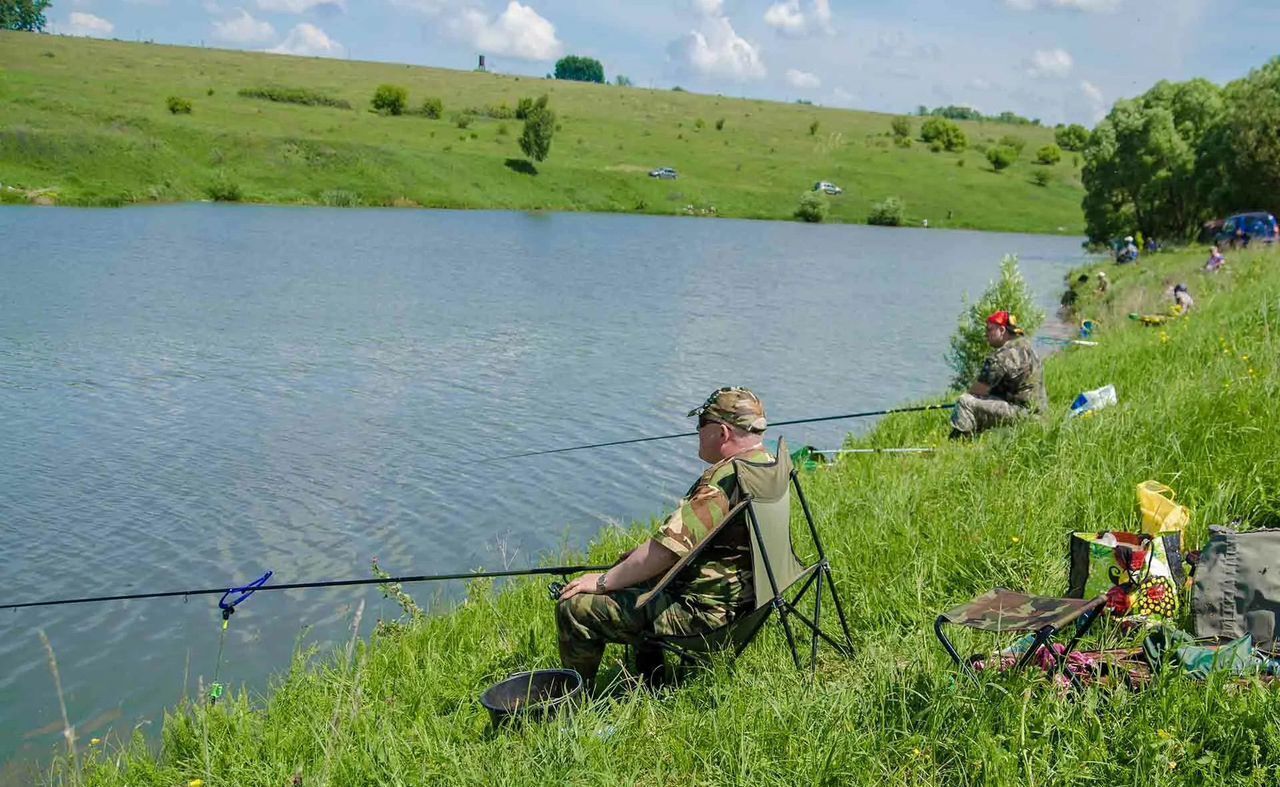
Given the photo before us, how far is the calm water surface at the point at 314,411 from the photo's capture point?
8008mm

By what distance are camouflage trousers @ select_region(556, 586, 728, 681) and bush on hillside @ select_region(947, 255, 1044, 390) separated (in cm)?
933

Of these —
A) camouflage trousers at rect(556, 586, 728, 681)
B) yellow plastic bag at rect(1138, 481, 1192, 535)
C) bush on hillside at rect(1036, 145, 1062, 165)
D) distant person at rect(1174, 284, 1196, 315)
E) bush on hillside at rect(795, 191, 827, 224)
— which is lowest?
camouflage trousers at rect(556, 586, 728, 681)

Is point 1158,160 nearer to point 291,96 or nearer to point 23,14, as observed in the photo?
point 291,96

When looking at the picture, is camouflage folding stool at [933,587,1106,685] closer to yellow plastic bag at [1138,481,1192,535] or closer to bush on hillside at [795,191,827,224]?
yellow plastic bag at [1138,481,1192,535]

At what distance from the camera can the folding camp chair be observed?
15.1 ft

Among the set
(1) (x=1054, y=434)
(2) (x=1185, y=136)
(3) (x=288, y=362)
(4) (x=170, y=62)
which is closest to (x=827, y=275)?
(2) (x=1185, y=136)

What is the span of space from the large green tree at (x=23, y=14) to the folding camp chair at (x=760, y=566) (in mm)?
147664

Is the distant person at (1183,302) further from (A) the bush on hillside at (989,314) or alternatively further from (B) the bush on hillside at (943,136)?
(B) the bush on hillside at (943,136)

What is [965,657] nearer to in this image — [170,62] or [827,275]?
A: [827,275]

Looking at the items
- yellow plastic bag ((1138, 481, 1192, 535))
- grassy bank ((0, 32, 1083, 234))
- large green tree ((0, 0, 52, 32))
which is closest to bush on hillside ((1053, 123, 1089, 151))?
grassy bank ((0, 32, 1083, 234))

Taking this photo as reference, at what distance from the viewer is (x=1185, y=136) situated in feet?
154

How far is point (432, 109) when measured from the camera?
100438mm

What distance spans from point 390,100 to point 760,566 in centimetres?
10110

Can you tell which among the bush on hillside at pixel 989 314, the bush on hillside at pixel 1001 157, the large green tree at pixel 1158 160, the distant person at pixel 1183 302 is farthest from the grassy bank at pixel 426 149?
the distant person at pixel 1183 302
